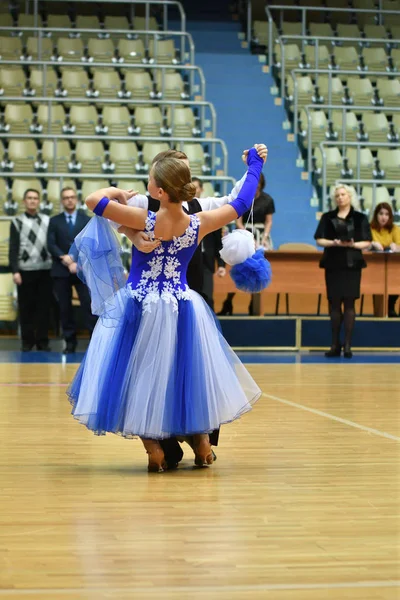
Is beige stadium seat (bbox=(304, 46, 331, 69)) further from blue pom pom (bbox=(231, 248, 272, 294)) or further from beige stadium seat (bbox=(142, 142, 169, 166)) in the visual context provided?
blue pom pom (bbox=(231, 248, 272, 294))

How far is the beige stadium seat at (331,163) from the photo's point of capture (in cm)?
1426

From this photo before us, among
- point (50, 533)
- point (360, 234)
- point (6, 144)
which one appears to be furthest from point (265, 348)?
point (50, 533)

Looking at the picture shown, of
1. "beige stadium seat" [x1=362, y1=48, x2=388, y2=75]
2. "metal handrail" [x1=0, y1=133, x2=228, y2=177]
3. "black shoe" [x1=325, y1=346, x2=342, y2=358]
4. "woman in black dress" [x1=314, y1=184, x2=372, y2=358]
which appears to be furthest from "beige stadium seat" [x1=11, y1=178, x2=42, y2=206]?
"beige stadium seat" [x1=362, y1=48, x2=388, y2=75]

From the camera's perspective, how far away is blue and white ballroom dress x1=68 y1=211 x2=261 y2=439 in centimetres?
452

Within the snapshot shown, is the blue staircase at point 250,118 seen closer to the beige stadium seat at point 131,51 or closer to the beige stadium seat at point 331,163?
the beige stadium seat at point 331,163

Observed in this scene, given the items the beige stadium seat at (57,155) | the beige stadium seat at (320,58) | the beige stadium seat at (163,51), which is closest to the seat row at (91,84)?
the beige stadium seat at (163,51)

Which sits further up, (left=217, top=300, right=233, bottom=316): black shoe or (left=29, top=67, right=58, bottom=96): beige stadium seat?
(left=29, top=67, right=58, bottom=96): beige stadium seat

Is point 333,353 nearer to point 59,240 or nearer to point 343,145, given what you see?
point 59,240

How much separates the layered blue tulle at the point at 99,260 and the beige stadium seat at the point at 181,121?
9.45 metres

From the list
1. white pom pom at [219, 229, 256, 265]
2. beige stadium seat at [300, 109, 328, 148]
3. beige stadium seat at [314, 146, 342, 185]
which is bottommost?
white pom pom at [219, 229, 256, 265]

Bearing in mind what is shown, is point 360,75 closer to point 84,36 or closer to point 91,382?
point 84,36

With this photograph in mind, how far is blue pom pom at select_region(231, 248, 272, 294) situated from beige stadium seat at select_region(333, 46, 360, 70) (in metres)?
12.0

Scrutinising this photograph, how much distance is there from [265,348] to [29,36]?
6.86 m

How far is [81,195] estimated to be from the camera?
42.0 ft
